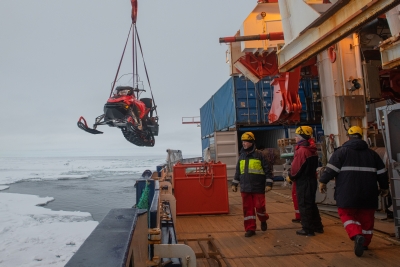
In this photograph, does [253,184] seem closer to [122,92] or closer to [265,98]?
[122,92]

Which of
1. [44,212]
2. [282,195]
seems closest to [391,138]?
[282,195]

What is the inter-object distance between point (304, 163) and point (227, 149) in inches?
277

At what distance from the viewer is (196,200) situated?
599 cm

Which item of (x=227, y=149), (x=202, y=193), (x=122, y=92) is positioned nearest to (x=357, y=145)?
(x=202, y=193)

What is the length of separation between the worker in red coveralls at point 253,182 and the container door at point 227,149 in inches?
259

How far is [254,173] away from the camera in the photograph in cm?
434

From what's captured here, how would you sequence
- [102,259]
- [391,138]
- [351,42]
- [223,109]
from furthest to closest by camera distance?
1. [223,109]
2. [351,42]
3. [391,138]
4. [102,259]

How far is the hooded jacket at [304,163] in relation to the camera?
165 inches

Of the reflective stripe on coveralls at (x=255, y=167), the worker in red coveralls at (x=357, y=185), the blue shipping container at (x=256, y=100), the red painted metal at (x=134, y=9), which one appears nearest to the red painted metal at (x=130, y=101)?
the red painted metal at (x=134, y=9)

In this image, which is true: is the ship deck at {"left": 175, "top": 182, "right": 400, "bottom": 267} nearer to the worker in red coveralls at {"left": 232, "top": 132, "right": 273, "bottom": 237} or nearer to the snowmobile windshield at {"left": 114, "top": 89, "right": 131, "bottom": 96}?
the worker in red coveralls at {"left": 232, "top": 132, "right": 273, "bottom": 237}

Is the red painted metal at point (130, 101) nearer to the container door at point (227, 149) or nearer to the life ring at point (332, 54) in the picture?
the container door at point (227, 149)

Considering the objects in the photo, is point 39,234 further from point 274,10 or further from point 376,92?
point 376,92

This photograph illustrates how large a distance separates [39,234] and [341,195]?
10634mm

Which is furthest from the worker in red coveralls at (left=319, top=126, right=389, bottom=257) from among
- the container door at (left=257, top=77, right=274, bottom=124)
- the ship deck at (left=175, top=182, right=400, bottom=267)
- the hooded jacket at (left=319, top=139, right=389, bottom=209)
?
the container door at (left=257, top=77, right=274, bottom=124)
